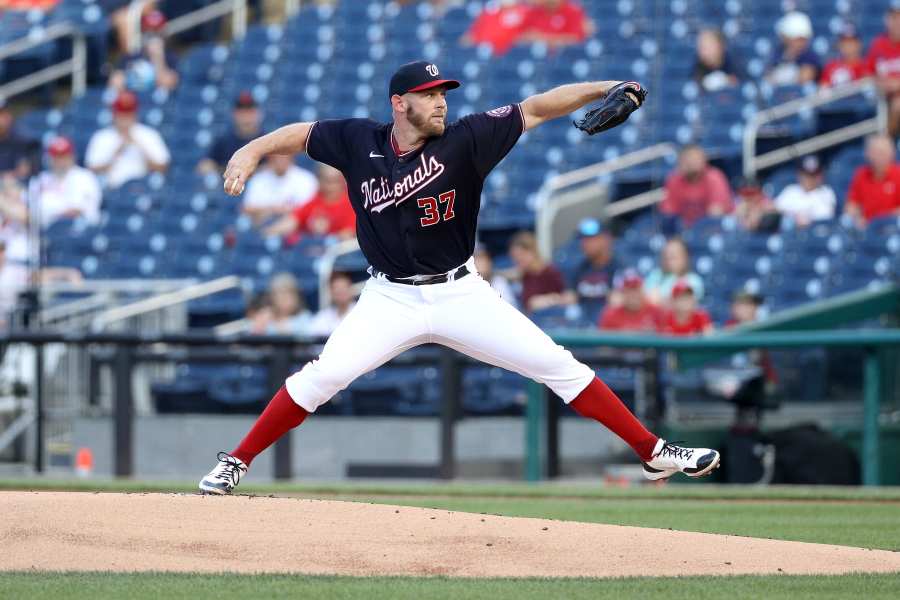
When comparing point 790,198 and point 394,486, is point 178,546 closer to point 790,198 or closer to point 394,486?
point 394,486

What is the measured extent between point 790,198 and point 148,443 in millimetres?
5182

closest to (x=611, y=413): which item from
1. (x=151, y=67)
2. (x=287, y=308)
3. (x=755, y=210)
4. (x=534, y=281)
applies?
(x=534, y=281)

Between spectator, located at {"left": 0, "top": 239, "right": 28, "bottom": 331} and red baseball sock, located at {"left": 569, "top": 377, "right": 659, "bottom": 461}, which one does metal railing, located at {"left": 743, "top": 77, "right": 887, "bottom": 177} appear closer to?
spectator, located at {"left": 0, "top": 239, "right": 28, "bottom": 331}

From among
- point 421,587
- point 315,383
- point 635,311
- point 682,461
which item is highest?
point 635,311

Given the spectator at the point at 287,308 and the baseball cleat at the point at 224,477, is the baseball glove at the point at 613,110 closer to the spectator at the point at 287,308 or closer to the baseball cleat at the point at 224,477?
the baseball cleat at the point at 224,477

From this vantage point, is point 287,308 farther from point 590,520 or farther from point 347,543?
point 347,543

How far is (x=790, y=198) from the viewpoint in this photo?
A: 1188cm

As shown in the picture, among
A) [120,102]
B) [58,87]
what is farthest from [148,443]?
[58,87]

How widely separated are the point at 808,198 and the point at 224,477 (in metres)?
7.01

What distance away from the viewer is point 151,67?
15586 millimetres

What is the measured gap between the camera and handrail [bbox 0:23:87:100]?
52.5ft

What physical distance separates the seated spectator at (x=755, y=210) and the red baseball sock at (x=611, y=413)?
599cm

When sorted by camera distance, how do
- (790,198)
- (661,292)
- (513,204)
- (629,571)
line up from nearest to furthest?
(629,571), (661,292), (790,198), (513,204)

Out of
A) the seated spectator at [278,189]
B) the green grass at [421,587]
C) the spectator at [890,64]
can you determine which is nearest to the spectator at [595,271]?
the spectator at [890,64]
